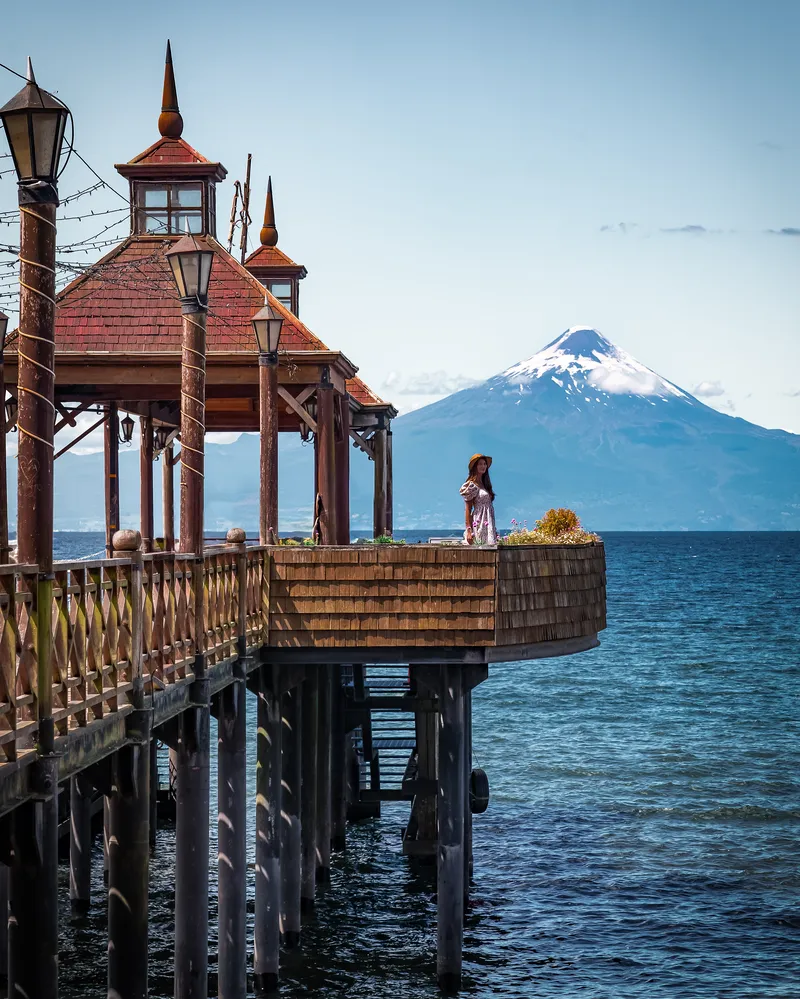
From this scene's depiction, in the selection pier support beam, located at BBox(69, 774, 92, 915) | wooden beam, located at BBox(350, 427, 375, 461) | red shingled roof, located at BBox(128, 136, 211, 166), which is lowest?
pier support beam, located at BBox(69, 774, 92, 915)

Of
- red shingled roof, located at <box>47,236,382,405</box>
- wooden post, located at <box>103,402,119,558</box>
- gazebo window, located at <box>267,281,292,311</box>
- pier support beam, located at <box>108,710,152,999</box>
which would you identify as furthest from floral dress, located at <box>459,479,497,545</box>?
gazebo window, located at <box>267,281,292,311</box>

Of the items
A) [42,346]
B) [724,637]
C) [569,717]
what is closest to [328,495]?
[42,346]

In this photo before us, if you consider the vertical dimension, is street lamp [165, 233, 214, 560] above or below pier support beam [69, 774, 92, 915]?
above

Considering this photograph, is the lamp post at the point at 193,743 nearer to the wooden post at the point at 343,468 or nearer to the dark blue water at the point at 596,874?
the dark blue water at the point at 596,874

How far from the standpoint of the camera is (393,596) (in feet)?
50.6

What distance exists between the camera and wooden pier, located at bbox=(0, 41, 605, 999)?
802 centimetres

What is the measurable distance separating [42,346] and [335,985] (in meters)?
11.6

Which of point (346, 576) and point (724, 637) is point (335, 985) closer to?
point (346, 576)

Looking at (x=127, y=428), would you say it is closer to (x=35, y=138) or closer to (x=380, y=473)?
(x=380, y=473)

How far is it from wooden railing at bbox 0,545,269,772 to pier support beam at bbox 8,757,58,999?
0.40 meters

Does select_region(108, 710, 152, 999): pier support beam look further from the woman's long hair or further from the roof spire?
the roof spire

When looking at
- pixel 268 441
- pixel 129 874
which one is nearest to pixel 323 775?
pixel 268 441

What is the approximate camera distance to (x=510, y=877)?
2334 cm

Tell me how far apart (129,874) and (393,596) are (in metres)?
6.31
